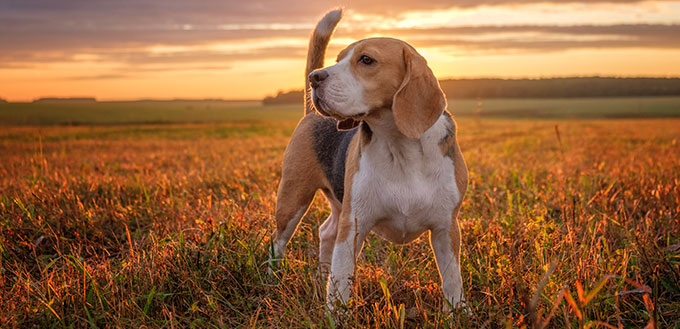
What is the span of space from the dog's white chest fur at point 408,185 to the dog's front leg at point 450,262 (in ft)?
0.24

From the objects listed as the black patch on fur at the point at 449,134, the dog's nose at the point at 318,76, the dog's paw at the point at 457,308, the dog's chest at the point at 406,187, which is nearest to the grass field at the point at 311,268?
the dog's paw at the point at 457,308

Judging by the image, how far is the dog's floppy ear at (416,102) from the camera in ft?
9.36

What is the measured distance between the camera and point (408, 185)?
3.06 meters

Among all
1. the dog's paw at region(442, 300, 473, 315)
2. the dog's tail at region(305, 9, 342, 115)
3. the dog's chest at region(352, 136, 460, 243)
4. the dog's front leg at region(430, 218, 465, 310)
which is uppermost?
the dog's tail at region(305, 9, 342, 115)

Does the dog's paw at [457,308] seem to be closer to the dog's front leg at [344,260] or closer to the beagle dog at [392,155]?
the beagle dog at [392,155]

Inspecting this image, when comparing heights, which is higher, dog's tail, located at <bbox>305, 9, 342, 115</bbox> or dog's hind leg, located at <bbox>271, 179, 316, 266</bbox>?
dog's tail, located at <bbox>305, 9, 342, 115</bbox>

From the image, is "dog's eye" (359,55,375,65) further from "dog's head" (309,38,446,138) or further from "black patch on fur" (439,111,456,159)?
"black patch on fur" (439,111,456,159)

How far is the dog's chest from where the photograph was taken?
3.05 metres

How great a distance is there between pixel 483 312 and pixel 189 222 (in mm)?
3017

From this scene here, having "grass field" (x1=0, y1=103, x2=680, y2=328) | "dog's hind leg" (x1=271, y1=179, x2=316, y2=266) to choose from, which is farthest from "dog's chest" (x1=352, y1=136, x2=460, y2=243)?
"dog's hind leg" (x1=271, y1=179, x2=316, y2=266)

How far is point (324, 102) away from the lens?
2.91m

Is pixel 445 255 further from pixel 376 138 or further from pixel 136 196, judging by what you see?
pixel 136 196

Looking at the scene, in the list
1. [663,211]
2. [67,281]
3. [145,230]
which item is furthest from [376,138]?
[663,211]

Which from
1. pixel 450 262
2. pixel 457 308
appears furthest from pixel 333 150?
pixel 457 308
